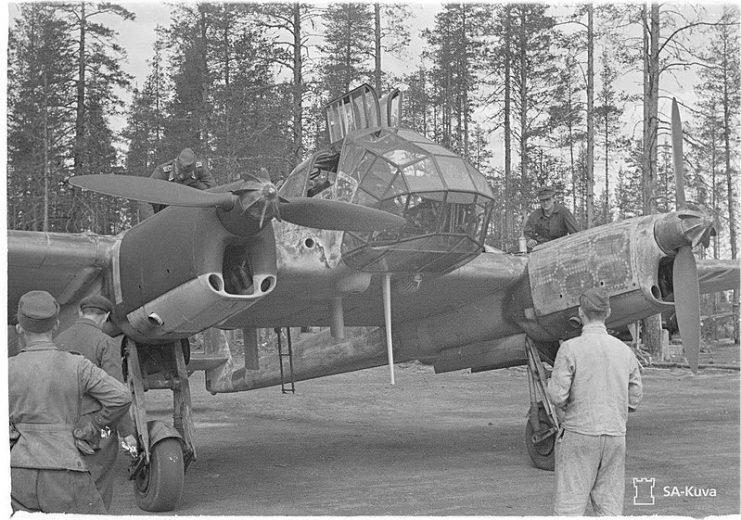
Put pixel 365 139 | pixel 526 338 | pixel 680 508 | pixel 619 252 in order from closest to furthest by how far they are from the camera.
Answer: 1. pixel 680 508
2. pixel 365 139
3. pixel 619 252
4. pixel 526 338

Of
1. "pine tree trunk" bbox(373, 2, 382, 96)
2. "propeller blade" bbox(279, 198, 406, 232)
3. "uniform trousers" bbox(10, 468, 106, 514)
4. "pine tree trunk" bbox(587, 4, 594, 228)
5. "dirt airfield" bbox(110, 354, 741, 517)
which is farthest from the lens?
"pine tree trunk" bbox(373, 2, 382, 96)

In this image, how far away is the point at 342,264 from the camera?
7887mm

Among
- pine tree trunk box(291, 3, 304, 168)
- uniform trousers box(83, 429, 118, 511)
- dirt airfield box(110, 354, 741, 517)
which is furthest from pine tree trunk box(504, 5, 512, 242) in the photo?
uniform trousers box(83, 429, 118, 511)

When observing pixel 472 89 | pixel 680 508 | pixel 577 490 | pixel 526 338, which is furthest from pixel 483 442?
pixel 472 89

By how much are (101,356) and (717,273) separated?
8.12 meters

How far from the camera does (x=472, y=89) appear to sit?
93.6ft

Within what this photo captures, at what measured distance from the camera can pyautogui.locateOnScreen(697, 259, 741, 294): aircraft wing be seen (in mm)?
10508

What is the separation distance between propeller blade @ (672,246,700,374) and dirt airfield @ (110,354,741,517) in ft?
4.58

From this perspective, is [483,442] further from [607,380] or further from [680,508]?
[607,380]

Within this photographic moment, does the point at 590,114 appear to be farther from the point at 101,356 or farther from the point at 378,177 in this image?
the point at 101,356

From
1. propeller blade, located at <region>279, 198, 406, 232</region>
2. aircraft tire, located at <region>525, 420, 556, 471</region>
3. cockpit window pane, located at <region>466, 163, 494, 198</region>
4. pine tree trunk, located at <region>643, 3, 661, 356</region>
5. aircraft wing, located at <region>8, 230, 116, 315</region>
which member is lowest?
aircraft tire, located at <region>525, 420, 556, 471</region>

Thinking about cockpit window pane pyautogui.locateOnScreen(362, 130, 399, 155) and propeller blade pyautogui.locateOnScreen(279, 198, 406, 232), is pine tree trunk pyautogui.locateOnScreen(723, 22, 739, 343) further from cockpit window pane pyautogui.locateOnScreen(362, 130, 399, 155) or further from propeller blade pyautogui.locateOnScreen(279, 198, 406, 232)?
propeller blade pyautogui.locateOnScreen(279, 198, 406, 232)

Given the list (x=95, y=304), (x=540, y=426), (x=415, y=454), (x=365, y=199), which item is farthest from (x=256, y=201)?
(x=415, y=454)

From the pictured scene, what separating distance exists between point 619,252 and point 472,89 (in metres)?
20.7
